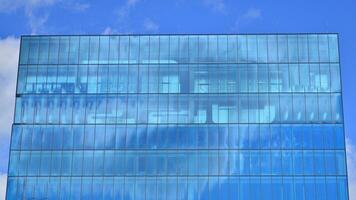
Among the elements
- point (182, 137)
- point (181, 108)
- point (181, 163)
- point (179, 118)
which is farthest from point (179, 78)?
point (181, 163)

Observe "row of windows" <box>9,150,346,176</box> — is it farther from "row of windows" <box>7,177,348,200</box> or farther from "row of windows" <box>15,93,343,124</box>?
"row of windows" <box>15,93,343,124</box>

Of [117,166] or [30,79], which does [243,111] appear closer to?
[117,166]

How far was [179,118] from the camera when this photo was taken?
8144 centimetres

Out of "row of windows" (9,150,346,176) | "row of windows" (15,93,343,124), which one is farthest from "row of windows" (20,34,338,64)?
"row of windows" (9,150,346,176)

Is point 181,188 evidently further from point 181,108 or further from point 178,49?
point 178,49

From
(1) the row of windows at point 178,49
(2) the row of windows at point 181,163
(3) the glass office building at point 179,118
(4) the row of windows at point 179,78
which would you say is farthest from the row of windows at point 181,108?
(1) the row of windows at point 178,49

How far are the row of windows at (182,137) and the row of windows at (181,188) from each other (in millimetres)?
3513

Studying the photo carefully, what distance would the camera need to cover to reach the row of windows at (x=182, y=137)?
8038 centimetres

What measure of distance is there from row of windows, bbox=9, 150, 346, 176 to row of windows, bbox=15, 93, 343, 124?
3555mm

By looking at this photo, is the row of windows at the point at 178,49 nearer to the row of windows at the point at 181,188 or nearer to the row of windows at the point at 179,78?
the row of windows at the point at 179,78

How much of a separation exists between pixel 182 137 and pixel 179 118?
6.87 ft

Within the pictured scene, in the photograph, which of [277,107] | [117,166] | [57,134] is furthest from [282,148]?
[57,134]

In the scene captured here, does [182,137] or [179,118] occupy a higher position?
[179,118]

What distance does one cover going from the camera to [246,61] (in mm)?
83062
